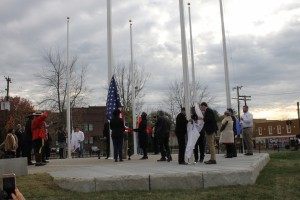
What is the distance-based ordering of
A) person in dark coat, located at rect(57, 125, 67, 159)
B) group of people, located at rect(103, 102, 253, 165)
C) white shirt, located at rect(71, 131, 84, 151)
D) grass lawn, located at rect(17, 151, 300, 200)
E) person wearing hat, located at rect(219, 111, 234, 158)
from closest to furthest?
grass lawn, located at rect(17, 151, 300, 200)
group of people, located at rect(103, 102, 253, 165)
person wearing hat, located at rect(219, 111, 234, 158)
person in dark coat, located at rect(57, 125, 67, 159)
white shirt, located at rect(71, 131, 84, 151)

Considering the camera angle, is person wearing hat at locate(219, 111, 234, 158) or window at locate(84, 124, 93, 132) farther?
window at locate(84, 124, 93, 132)

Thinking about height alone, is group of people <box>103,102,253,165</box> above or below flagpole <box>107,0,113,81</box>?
below

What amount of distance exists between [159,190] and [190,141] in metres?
3.77

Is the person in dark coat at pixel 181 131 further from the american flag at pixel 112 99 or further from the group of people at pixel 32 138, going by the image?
the american flag at pixel 112 99

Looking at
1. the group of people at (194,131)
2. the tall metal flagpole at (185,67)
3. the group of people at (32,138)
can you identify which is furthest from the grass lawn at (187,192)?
the group of people at (32,138)

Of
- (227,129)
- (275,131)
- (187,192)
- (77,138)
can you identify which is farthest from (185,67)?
(275,131)

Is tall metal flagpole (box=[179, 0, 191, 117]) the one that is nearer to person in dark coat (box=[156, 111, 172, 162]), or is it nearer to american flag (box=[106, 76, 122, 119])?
person in dark coat (box=[156, 111, 172, 162])

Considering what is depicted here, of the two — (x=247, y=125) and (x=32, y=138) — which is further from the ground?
(x=247, y=125)

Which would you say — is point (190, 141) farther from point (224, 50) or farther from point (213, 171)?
point (224, 50)

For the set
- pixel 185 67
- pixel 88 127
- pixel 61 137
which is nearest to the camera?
pixel 185 67

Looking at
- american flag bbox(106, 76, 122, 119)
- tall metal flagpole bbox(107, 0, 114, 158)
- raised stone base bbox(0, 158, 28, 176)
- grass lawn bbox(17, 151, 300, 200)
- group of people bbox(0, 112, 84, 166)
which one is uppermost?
tall metal flagpole bbox(107, 0, 114, 158)

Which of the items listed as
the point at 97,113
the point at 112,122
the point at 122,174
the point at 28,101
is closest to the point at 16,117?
the point at 28,101

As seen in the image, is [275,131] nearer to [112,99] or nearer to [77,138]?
[77,138]

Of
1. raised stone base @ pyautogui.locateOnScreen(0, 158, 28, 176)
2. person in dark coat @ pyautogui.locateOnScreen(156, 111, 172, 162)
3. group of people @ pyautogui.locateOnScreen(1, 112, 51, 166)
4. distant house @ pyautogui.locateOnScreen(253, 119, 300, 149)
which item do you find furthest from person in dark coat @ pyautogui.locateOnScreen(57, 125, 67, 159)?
distant house @ pyautogui.locateOnScreen(253, 119, 300, 149)
